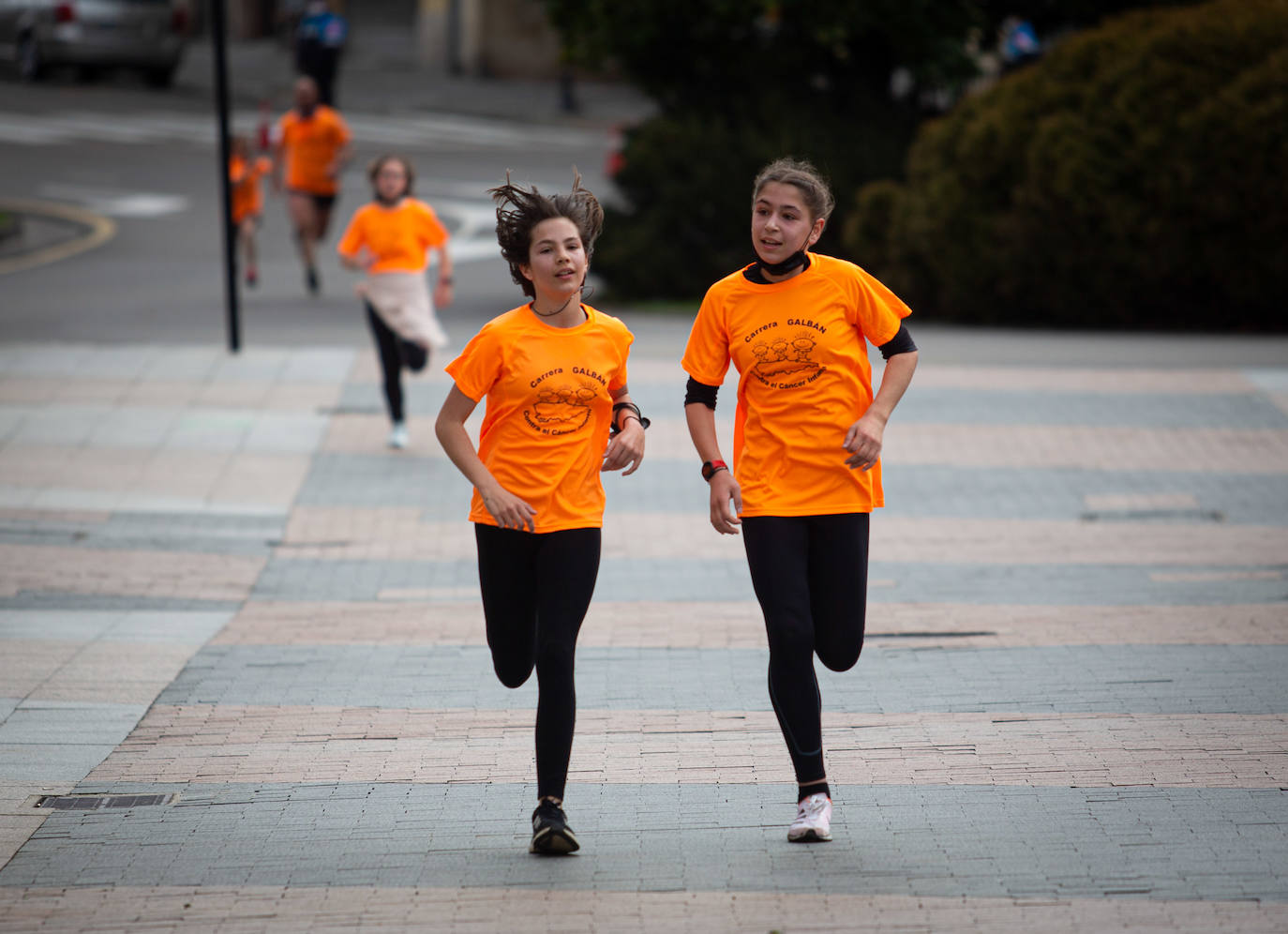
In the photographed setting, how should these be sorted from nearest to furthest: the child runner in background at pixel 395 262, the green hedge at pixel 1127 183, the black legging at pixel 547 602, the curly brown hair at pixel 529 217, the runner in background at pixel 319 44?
1. the black legging at pixel 547 602
2. the curly brown hair at pixel 529 217
3. the child runner in background at pixel 395 262
4. the green hedge at pixel 1127 183
5. the runner in background at pixel 319 44

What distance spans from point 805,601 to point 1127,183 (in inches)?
433

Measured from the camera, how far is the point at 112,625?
7.14 m

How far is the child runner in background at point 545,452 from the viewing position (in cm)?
440

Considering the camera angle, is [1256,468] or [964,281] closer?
[1256,468]

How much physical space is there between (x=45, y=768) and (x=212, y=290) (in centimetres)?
1254

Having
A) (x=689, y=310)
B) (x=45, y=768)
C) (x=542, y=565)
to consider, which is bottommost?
(x=689, y=310)

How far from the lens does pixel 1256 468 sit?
10.2m

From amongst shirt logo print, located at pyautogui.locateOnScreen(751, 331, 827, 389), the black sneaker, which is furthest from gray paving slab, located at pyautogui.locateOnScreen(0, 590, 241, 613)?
shirt logo print, located at pyautogui.locateOnScreen(751, 331, 827, 389)

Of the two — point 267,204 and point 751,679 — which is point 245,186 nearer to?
point 267,204

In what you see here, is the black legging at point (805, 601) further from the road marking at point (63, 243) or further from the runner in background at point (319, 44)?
the runner in background at point (319, 44)

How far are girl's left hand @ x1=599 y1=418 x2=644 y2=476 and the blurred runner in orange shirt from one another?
13.1 meters

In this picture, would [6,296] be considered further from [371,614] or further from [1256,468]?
[1256,468]

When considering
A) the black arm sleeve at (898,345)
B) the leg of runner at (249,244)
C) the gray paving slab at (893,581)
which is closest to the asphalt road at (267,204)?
the leg of runner at (249,244)

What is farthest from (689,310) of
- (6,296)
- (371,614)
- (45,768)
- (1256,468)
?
(45,768)
